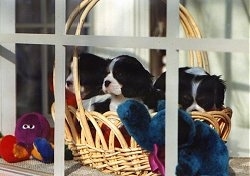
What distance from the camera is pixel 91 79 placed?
9.45 feet

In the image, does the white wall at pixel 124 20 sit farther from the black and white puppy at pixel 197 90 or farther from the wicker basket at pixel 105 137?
the black and white puppy at pixel 197 90

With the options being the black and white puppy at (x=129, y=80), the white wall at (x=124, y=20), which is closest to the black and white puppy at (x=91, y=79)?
the black and white puppy at (x=129, y=80)

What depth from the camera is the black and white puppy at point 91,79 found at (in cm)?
→ 280

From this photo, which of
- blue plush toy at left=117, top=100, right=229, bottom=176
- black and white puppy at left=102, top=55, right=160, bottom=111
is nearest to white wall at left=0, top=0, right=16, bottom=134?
black and white puppy at left=102, top=55, right=160, bottom=111

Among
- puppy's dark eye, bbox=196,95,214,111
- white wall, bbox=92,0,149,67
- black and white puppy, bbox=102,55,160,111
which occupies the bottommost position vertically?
puppy's dark eye, bbox=196,95,214,111

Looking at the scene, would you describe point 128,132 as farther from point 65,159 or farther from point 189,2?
point 189,2

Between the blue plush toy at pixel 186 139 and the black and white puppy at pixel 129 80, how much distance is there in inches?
10.8

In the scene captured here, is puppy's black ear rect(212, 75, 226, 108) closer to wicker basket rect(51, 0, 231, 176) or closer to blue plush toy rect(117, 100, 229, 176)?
wicker basket rect(51, 0, 231, 176)

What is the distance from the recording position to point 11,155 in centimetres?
283

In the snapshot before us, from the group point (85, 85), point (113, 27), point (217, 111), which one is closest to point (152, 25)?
point (113, 27)

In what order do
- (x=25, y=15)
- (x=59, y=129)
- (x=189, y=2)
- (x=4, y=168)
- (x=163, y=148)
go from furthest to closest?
(x=25, y=15) < (x=189, y=2) < (x=4, y=168) < (x=59, y=129) < (x=163, y=148)

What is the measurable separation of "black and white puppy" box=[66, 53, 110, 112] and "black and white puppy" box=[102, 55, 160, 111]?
3.0 inches

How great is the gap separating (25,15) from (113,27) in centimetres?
53

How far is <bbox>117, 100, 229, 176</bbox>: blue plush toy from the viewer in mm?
2273
